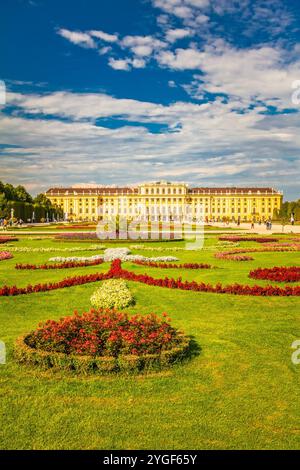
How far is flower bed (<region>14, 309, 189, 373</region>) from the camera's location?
4.80 meters

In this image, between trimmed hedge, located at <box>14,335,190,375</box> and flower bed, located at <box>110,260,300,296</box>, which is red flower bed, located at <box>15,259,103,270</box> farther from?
trimmed hedge, located at <box>14,335,190,375</box>

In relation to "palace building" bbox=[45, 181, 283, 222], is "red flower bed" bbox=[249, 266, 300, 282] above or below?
below

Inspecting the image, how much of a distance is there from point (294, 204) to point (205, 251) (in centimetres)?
5491

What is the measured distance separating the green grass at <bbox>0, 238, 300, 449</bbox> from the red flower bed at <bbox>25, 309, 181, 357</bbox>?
0.97ft

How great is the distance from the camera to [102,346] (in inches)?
199

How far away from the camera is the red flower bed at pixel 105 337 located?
4.94 metres

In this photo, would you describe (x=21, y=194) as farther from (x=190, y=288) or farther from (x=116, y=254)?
(x=190, y=288)

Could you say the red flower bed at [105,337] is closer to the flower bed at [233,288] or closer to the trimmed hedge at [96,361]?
the trimmed hedge at [96,361]

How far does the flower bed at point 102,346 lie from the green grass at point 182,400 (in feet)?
0.42

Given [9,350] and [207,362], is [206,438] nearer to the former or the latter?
[207,362]
